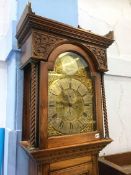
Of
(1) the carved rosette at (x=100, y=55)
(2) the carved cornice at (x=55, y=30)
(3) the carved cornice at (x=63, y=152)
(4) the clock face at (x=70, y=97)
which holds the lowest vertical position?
(3) the carved cornice at (x=63, y=152)

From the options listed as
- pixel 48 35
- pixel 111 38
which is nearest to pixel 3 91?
pixel 48 35

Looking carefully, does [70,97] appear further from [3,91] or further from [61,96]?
[3,91]

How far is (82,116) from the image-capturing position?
1.05m

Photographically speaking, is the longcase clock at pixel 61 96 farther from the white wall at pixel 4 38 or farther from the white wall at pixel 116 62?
the white wall at pixel 116 62

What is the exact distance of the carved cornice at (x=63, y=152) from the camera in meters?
0.84

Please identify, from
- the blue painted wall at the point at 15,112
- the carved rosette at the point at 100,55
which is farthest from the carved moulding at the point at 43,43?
the blue painted wall at the point at 15,112

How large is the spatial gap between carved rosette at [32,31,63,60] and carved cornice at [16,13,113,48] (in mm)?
29

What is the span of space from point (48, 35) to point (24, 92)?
36 centimetres

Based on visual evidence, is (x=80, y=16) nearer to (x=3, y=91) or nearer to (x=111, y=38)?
(x=111, y=38)

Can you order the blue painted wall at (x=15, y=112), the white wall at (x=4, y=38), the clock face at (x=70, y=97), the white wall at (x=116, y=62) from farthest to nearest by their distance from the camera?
1. the white wall at (x=116, y=62)
2. the white wall at (x=4, y=38)
3. the blue painted wall at (x=15, y=112)
4. the clock face at (x=70, y=97)

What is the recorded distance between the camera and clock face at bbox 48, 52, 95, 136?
0.96 m

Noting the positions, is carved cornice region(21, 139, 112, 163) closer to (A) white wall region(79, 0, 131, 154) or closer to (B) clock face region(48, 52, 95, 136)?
(B) clock face region(48, 52, 95, 136)

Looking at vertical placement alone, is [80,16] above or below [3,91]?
above

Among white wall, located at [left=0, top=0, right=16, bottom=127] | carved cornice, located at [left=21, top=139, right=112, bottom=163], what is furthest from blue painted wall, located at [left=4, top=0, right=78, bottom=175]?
carved cornice, located at [left=21, top=139, right=112, bottom=163]
